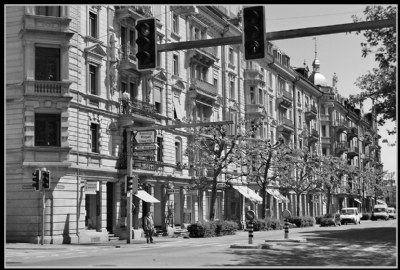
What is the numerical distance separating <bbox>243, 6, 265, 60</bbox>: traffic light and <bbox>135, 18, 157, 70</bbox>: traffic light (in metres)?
2.19

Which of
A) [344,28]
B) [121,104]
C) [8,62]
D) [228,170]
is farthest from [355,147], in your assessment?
[344,28]

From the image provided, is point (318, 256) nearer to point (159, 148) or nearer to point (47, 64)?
point (47, 64)

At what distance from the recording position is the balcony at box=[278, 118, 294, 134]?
67750mm

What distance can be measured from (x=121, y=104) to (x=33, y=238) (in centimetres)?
1029

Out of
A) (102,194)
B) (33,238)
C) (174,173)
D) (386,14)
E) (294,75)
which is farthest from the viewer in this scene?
(294,75)

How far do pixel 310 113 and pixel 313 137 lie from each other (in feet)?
9.50

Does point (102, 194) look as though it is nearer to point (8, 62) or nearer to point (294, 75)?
point (8, 62)

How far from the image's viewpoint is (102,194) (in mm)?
36625

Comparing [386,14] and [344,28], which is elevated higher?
[386,14]

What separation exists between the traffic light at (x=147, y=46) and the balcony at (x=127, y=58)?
24027 mm

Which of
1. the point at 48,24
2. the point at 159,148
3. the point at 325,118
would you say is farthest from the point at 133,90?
the point at 325,118

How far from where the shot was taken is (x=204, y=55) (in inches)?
1953

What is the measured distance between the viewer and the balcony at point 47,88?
3300 centimetres

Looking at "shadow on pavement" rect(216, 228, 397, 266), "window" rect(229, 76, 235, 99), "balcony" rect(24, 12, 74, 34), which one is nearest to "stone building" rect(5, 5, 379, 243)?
"balcony" rect(24, 12, 74, 34)
